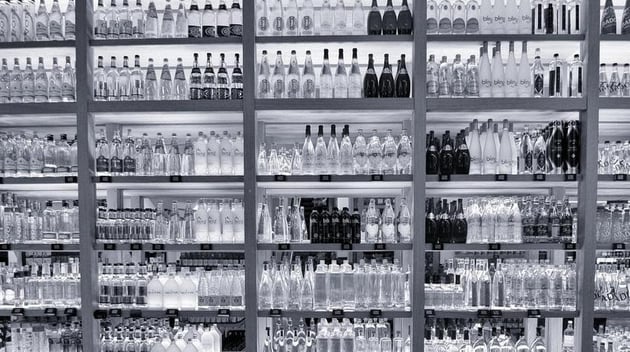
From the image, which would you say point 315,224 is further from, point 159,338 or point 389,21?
point 389,21

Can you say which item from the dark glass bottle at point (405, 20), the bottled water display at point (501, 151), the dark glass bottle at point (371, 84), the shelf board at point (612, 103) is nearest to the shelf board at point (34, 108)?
the dark glass bottle at point (371, 84)

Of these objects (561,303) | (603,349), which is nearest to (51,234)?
(561,303)

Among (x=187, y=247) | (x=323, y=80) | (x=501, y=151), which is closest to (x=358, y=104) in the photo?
(x=323, y=80)

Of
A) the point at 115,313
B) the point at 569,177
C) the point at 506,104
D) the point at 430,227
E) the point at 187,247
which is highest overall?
the point at 506,104

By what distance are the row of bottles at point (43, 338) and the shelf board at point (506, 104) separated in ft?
10.2

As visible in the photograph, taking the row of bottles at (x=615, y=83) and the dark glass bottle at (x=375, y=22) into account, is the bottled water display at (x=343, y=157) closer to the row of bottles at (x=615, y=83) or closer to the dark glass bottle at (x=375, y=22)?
the dark glass bottle at (x=375, y=22)

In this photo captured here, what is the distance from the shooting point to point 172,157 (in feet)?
13.0

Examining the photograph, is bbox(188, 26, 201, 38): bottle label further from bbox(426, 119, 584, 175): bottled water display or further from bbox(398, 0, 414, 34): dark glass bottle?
bbox(426, 119, 584, 175): bottled water display

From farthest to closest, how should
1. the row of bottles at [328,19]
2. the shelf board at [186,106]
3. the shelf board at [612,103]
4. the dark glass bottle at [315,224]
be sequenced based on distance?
1. the dark glass bottle at [315,224]
2. the row of bottles at [328,19]
3. the shelf board at [186,106]
4. the shelf board at [612,103]

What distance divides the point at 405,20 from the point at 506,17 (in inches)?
28.2

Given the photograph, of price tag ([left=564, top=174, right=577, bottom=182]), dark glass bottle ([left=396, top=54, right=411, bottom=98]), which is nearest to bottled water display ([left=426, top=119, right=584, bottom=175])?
price tag ([left=564, top=174, right=577, bottom=182])

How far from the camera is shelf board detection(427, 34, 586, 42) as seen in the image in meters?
3.58

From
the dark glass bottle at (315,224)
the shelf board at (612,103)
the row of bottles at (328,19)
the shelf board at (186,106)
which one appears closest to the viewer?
the shelf board at (612,103)

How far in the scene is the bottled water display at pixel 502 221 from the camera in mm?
3748
